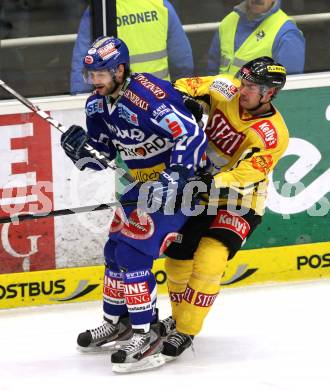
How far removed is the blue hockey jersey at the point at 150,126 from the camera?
16.2ft

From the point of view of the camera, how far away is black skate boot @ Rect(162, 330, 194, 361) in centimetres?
523

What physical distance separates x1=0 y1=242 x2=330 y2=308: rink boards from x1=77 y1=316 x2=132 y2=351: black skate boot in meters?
0.67

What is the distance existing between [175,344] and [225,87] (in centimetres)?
114

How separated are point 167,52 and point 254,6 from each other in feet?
1.66

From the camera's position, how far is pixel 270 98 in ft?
17.1

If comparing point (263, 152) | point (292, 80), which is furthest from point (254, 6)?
point (263, 152)

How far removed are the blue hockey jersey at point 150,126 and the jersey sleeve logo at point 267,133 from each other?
26 cm

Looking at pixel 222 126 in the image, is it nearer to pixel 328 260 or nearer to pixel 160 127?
pixel 160 127

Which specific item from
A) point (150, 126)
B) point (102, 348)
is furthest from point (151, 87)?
point (102, 348)

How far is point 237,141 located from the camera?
208 inches

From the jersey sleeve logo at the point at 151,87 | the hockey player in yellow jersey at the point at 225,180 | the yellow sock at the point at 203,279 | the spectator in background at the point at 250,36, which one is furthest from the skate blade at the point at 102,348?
the spectator in background at the point at 250,36

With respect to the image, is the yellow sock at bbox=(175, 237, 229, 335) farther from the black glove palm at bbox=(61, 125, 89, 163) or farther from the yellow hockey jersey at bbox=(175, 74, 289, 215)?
the black glove palm at bbox=(61, 125, 89, 163)

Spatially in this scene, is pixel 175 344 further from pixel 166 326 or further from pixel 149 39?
pixel 149 39

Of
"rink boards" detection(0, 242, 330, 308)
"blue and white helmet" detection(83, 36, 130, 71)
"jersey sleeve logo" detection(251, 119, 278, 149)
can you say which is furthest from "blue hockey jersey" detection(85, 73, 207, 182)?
"rink boards" detection(0, 242, 330, 308)
